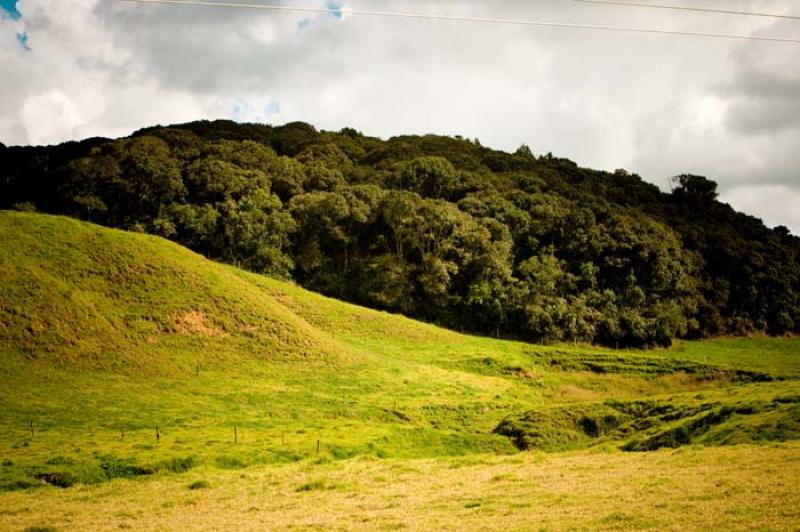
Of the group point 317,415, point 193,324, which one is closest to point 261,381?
point 317,415

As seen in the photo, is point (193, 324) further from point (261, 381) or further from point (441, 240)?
point (441, 240)

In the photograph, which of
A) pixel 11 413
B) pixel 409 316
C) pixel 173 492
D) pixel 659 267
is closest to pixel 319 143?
pixel 409 316

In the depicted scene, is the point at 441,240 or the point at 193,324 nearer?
the point at 193,324

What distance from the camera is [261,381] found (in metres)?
51.4

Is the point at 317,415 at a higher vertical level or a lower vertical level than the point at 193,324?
lower

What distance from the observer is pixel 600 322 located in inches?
3371

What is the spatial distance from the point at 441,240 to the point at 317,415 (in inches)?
1950

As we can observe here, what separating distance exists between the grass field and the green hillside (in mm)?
207

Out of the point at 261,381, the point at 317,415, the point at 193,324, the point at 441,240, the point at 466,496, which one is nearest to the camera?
the point at 466,496

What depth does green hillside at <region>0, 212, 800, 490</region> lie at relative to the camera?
32.7 metres

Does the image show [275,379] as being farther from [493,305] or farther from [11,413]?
[493,305]

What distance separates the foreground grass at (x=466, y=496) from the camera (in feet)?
55.7

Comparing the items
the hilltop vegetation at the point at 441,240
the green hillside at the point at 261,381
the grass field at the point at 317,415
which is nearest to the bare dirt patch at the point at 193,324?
the green hillside at the point at 261,381

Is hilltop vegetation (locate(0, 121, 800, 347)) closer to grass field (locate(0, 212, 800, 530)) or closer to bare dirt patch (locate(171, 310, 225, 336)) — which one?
grass field (locate(0, 212, 800, 530))
